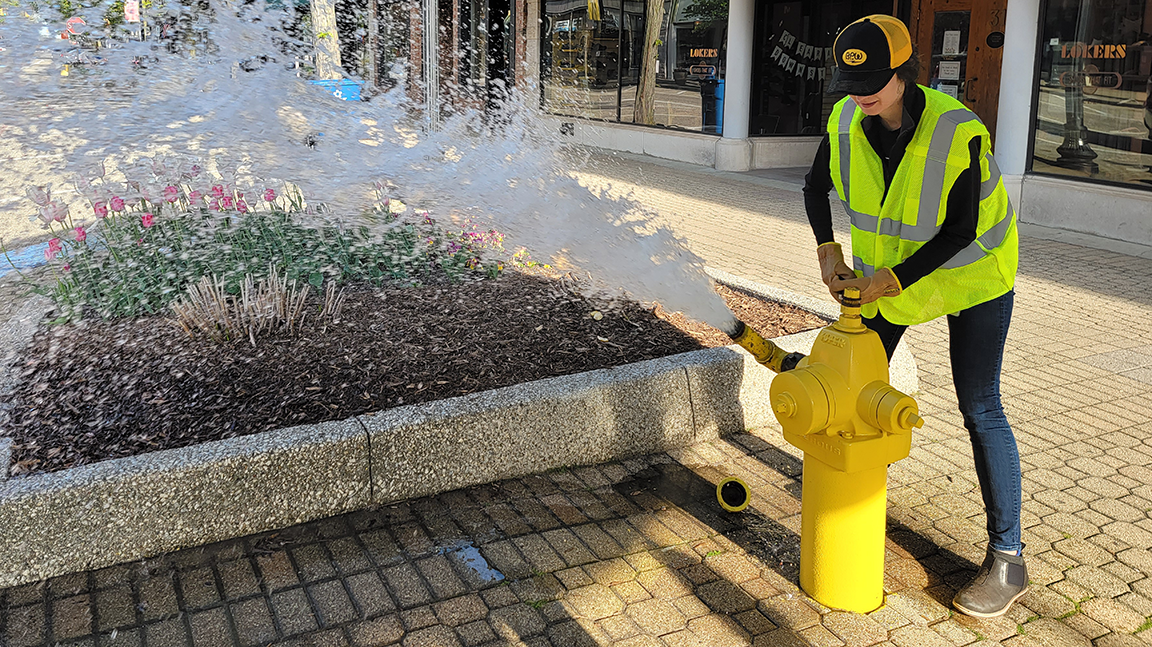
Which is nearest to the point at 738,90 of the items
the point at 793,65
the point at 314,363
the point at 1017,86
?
the point at 793,65

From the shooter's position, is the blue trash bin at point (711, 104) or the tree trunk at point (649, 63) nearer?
the blue trash bin at point (711, 104)

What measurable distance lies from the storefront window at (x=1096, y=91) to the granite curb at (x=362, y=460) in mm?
7279

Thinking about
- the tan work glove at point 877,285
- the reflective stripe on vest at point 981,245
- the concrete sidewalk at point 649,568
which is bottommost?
the concrete sidewalk at point 649,568

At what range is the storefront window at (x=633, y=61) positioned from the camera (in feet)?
53.2

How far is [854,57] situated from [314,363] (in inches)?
110

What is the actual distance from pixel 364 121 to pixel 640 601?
473 cm

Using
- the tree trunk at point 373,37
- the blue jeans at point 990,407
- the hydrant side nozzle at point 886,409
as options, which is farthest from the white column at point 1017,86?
the tree trunk at point 373,37

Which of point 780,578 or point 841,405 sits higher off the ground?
point 841,405

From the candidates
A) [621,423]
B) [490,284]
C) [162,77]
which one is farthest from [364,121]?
[621,423]

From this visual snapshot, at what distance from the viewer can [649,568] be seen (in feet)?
11.6

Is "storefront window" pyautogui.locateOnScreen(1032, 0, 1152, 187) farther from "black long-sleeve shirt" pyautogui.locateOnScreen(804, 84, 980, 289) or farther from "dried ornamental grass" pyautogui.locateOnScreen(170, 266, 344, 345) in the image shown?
"dried ornamental grass" pyautogui.locateOnScreen(170, 266, 344, 345)

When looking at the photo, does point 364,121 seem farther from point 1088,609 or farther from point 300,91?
point 1088,609

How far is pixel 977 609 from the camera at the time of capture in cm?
322

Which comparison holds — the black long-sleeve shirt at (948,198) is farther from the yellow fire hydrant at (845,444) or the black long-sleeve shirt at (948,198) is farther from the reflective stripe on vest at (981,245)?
the yellow fire hydrant at (845,444)
